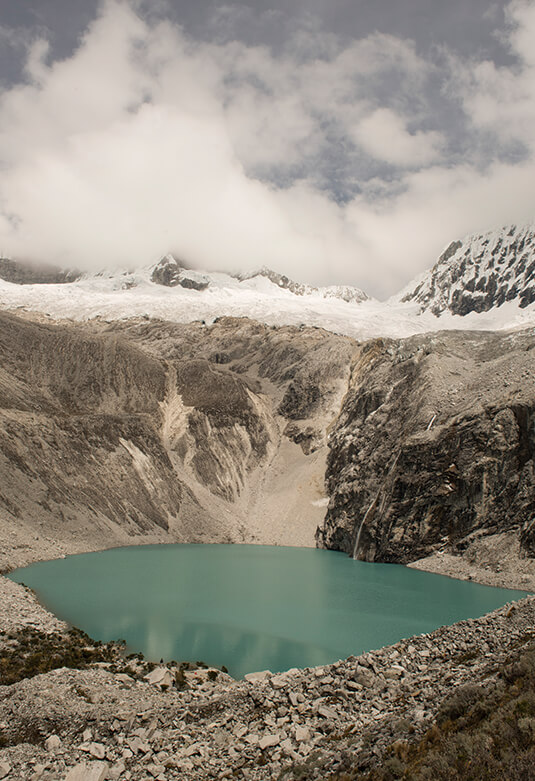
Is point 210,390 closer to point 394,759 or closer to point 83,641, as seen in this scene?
point 83,641

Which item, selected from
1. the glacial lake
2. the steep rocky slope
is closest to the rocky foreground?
the glacial lake

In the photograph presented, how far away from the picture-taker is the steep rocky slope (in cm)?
6200

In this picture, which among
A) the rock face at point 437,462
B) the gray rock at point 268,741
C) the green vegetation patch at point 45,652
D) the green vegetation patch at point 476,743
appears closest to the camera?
the green vegetation patch at point 476,743

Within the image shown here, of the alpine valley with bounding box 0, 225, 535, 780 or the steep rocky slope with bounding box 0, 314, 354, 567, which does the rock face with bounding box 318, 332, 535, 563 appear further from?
the steep rocky slope with bounding box 0, 314, 354, 567

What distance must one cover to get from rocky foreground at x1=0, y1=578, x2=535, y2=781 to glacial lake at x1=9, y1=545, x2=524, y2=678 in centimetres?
747

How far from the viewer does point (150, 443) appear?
8188 cm

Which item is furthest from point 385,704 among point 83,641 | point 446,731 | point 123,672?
point 83,641

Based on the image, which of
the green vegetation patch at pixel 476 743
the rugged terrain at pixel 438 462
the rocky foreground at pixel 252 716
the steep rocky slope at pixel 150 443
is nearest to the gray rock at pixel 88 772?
the rocky foreground at pixel 252 716

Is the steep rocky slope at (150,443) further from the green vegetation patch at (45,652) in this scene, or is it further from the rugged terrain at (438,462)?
the green vegetation patch at (45,652)

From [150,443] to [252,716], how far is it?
68.8 meters

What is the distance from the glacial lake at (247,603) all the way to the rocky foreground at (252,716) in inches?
294

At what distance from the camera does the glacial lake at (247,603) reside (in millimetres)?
28141

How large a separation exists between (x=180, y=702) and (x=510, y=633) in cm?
1128

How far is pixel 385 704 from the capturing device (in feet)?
49.0
